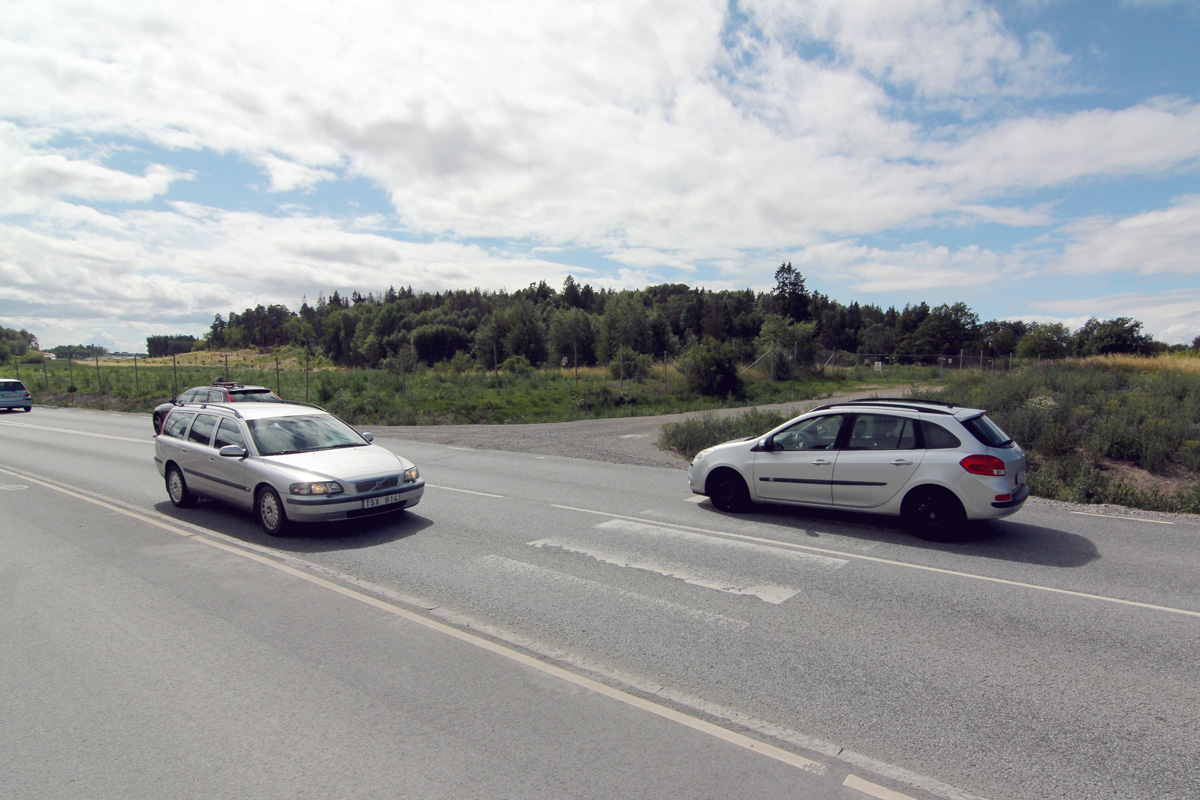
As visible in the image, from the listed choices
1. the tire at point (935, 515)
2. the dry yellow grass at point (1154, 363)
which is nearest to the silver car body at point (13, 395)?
the tire at point (935, 515)

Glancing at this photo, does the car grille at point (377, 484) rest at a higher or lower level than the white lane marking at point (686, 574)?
higher

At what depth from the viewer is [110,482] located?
12062 millimetres

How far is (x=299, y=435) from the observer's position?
9.13 metres

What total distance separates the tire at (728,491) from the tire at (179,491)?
25.1 ft

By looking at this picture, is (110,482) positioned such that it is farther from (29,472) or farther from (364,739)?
(364,739)

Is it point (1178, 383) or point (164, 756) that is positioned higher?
point (1178, 383)

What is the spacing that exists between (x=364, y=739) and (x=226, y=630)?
7.43ft

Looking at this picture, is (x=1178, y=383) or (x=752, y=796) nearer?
(x=752, y=796)

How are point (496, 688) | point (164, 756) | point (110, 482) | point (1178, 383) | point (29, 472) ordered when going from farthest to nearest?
point (1178, 383) < point (29, 472) < point (110, 482) < point (496, 688) < point (164, 756)

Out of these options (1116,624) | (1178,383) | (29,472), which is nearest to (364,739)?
(1116,624)

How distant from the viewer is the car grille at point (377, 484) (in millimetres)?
8156

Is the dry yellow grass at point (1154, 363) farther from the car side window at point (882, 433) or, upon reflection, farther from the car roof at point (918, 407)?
the car side window at point (882, 433)

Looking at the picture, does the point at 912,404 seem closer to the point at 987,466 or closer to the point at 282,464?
the point at 987,466

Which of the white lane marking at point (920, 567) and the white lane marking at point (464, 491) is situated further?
the white lane marking at point (464, 491)
